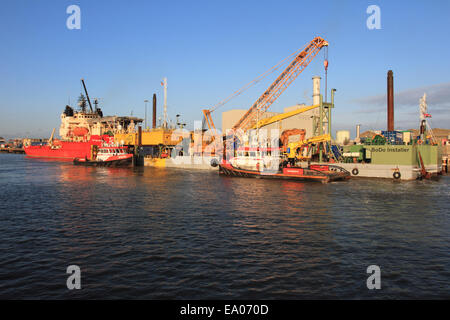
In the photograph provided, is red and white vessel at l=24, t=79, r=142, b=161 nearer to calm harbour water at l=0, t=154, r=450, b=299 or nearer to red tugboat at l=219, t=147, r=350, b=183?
red tugboat at l=219, t=147, r=350, b=183

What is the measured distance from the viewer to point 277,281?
40.1 ft

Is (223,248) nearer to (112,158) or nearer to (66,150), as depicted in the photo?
(112,158)

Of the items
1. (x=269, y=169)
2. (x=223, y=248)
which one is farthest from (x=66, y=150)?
(x=223, y=248)

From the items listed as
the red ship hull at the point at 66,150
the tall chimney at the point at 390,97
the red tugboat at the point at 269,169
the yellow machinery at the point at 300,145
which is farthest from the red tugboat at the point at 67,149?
the tall chimney at the point at 390,97

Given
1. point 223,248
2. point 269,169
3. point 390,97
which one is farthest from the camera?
point 390,97

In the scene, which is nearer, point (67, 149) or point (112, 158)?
point (112, 158)

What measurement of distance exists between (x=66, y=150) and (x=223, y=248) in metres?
106

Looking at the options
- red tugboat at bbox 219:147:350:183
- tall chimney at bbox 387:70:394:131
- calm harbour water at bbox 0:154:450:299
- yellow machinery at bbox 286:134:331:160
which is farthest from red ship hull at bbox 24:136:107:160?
tall chimney at bbox 387:70:394:131

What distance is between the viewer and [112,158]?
77750 mm

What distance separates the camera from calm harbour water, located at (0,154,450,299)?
11711 millimetres

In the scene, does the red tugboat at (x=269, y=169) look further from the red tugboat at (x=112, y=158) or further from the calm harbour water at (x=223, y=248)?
the red tugboat at (x=112, y=158)

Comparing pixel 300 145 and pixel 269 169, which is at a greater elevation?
pixel 300 145
